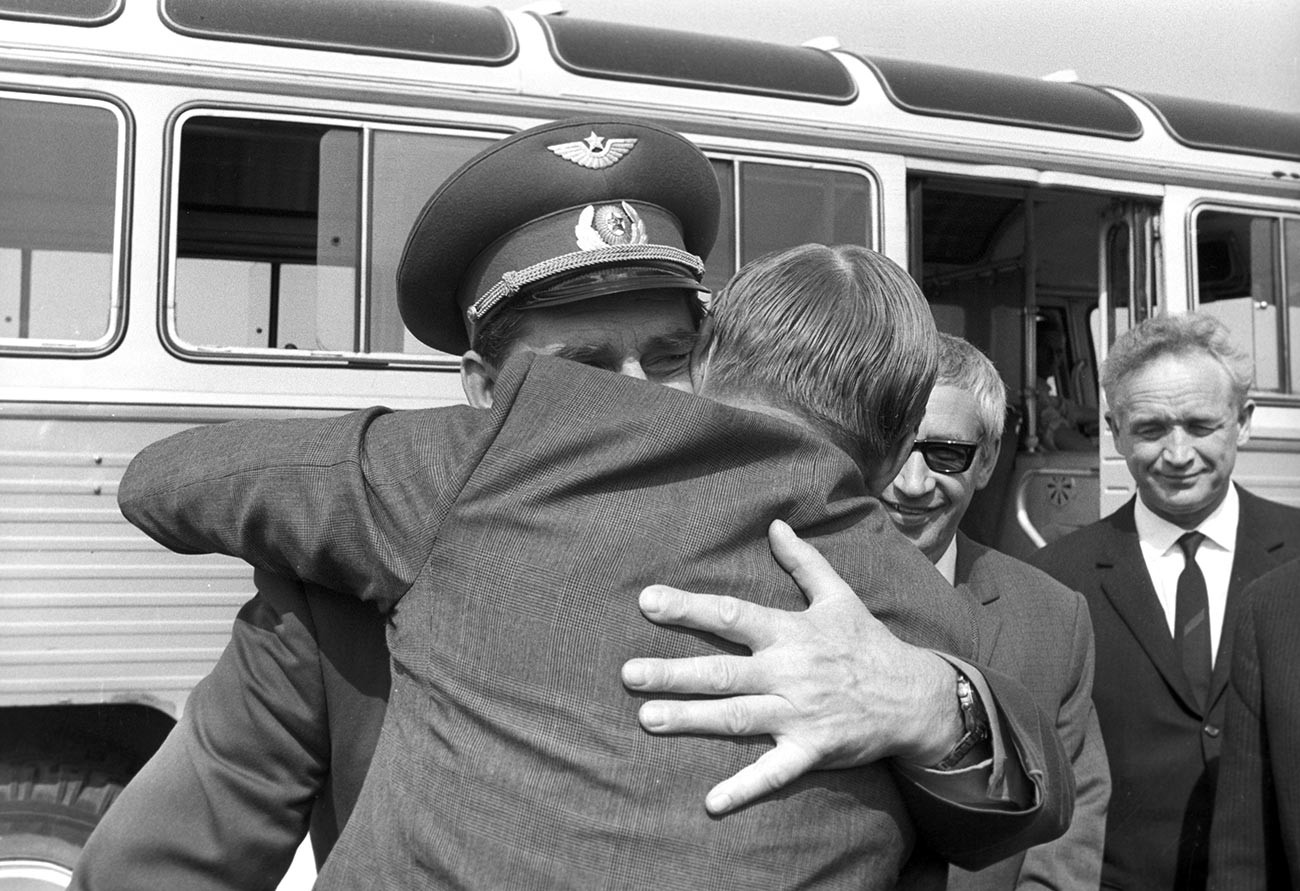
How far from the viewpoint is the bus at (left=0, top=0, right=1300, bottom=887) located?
11.2 ft

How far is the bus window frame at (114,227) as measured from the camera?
3410mm

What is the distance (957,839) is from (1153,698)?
1.66 meters

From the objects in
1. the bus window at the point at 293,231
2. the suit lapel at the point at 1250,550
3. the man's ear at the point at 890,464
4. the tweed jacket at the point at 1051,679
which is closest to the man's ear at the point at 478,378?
the man's ear at the point at 890,464

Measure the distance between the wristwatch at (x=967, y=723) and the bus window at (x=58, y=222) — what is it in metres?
2.97

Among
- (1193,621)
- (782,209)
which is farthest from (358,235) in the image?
(1193,621)

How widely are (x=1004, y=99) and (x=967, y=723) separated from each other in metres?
3.83

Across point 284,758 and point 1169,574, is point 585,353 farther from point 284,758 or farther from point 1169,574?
point 1169,574

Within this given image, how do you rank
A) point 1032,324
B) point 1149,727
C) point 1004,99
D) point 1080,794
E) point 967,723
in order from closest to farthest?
point 967,723, point 1080,794, point 1149,727, point 1004,99, point 1032,324

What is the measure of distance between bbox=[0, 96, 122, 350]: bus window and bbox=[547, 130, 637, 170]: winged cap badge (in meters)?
2.32

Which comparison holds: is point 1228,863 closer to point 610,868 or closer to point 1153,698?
point 1153,698

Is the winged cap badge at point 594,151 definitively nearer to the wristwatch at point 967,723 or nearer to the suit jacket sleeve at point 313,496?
the suit jacket sleeve at point 313,496

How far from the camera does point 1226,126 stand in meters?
5.00

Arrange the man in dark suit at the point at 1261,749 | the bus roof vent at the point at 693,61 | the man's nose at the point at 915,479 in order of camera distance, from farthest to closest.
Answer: the bus roof vent at the point at 693,61
the man's nose at the point at 915,479
the man in dark suit at the point at 1261,749

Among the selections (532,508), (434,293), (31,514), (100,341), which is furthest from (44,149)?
(532,508)
